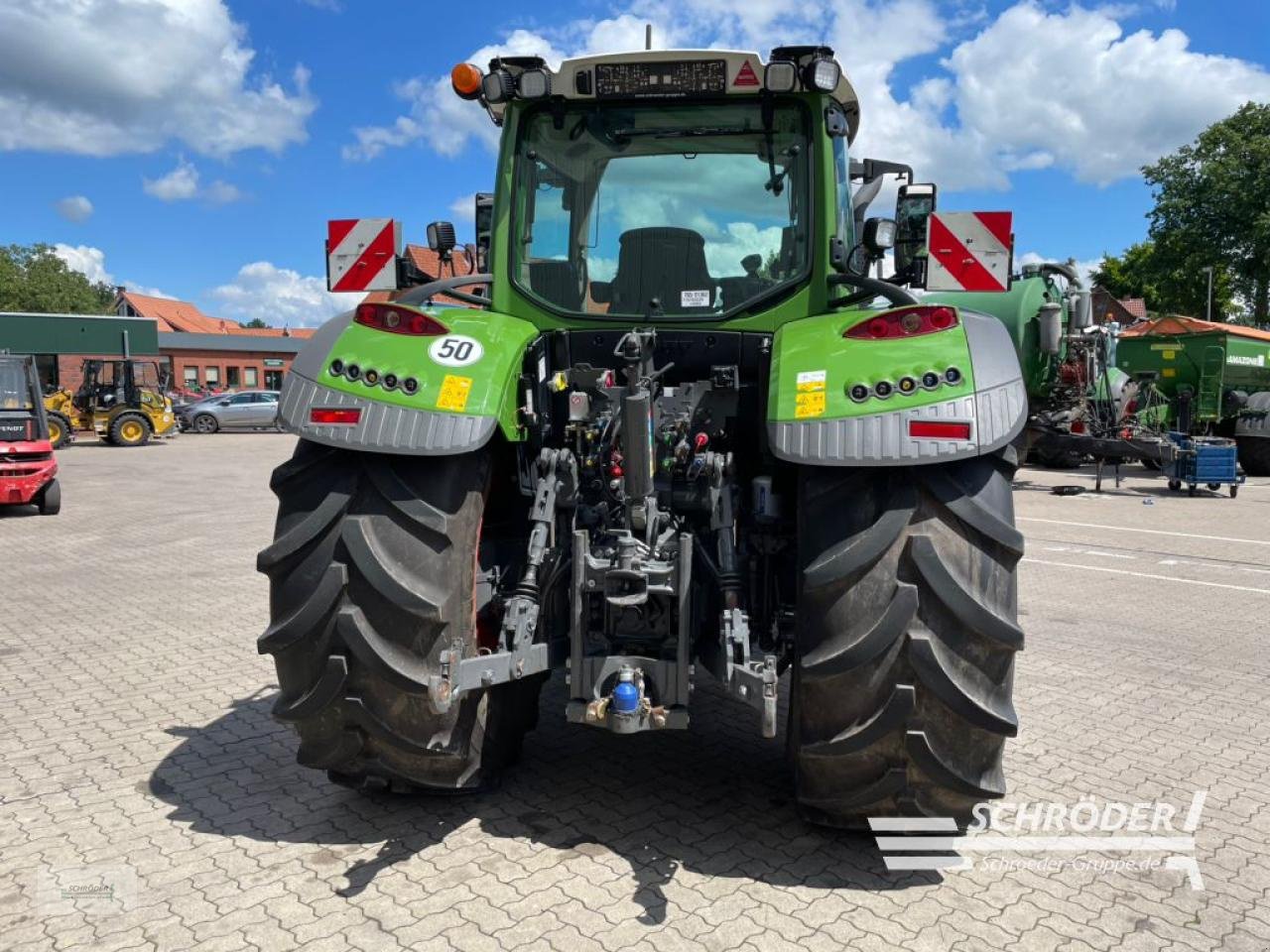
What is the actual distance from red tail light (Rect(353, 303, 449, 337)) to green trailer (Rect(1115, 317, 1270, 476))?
18.3 meters

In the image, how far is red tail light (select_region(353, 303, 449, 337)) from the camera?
3404mm

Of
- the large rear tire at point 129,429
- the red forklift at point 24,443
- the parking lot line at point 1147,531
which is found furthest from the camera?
the large rear tire at point 129,429

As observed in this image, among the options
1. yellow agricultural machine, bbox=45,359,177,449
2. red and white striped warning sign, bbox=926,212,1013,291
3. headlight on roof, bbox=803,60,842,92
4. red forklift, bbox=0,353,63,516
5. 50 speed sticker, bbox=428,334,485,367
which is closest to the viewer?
50 speed sticker, bbox=428,334,485,367

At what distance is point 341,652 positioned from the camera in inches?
121

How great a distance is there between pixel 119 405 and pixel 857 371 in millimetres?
28979

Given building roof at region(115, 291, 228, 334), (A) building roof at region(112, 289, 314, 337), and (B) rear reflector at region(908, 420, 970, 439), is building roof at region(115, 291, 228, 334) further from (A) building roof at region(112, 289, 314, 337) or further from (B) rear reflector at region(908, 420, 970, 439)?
(B) rear reflector at region(908, 420, 970, 439)

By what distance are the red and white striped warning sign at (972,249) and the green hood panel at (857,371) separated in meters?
1.70

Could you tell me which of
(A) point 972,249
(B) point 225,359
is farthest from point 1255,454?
(B) point 225,359

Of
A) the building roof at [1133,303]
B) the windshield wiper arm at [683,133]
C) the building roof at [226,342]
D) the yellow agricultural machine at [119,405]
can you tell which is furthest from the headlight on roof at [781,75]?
the building roof at [1133,303]

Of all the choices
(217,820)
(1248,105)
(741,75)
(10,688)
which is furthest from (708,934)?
(1248,105)

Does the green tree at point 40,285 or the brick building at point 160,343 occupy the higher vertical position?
the green tree at point 40,285

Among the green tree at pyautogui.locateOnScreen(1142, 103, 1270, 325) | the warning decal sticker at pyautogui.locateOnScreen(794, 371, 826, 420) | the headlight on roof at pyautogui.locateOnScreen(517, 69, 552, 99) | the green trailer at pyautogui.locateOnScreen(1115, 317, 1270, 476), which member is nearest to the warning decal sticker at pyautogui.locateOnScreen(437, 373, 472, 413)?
the warning decal sticker at pyautogui.locateOnScreen(794, 371, 826, 420)

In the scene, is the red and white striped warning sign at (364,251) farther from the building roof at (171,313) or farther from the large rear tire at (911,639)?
the building roof at (171,313)

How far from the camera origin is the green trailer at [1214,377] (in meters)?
18.4
